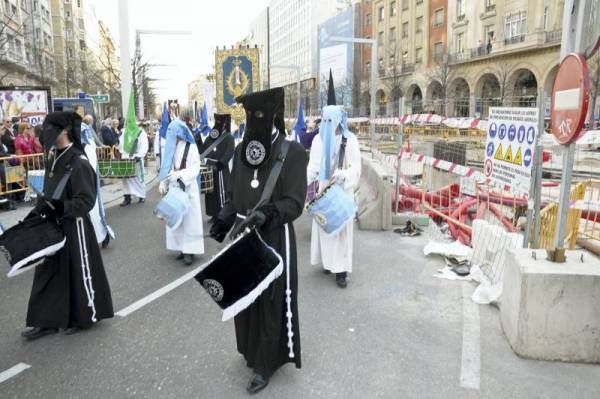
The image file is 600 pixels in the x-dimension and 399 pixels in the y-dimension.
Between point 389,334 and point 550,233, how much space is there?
9.81 ft

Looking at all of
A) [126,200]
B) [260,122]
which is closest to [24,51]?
[126,200]

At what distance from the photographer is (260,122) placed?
10.8ft

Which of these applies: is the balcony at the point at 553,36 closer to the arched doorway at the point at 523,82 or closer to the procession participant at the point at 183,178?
the arched doorway at the point at 523,82

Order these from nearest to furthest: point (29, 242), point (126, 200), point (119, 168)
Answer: point (29, 242) → point (119, 168) → point (126, 200)

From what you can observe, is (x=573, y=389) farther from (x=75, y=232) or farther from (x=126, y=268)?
(x=126, y=268)

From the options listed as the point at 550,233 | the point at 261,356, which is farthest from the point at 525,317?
the point at 550,233

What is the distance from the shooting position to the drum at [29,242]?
12.7 feet

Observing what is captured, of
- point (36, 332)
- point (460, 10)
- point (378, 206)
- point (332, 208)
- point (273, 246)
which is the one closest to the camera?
point (273, 246)

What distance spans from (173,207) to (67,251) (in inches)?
86.2

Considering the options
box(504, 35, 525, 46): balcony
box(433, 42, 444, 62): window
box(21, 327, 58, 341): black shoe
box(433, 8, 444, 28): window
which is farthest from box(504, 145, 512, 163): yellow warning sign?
box(433, 8, 444, 28): window

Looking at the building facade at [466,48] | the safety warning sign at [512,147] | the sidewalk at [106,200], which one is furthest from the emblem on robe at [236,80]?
the building facade at [466,48]

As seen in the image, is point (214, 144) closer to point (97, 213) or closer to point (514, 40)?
point (97, 213)

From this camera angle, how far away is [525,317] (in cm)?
385

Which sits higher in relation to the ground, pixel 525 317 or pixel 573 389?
pixel 525 317
